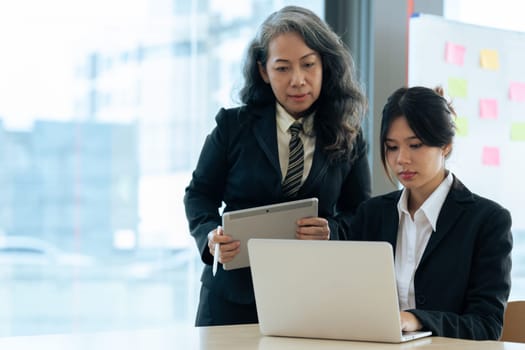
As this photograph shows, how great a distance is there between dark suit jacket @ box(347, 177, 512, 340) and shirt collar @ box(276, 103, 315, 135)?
1.46ft

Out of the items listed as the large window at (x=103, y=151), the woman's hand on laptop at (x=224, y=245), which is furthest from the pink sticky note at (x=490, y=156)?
the woman's hand on laptop at (x=224, y=245)

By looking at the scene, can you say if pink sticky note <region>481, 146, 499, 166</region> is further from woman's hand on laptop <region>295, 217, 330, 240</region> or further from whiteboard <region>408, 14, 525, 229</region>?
woman's hand on laptop <region>295, 217, 330, 240</region>

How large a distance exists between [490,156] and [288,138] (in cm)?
136

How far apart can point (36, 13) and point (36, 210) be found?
2.20 feet

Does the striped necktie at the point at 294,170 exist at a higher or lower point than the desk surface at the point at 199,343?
higher

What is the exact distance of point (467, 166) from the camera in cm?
329

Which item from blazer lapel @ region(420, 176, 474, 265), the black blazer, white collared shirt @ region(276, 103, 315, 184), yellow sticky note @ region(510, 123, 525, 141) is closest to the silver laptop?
blazer lapel @ region(420, 176, 474, 265)

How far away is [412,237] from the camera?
2051 millimetres

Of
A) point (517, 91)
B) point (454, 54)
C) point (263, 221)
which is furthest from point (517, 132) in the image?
point (263, 221)

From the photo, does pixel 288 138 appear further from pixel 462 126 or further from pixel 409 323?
pixel 462 126

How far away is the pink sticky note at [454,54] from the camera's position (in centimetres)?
326

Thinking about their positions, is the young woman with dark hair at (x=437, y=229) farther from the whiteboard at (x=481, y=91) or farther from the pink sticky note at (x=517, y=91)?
the pink sticky note at (x=517, y=91)

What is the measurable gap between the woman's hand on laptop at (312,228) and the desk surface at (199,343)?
0.40m

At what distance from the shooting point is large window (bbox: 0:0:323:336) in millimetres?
2795
